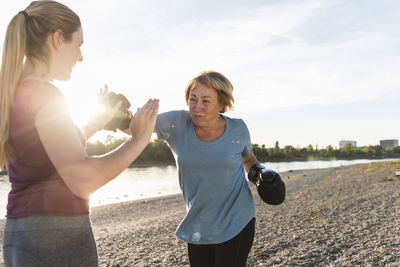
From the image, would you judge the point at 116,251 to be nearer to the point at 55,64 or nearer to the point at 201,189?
the point at 201,189

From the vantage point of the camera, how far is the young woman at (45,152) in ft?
4.27

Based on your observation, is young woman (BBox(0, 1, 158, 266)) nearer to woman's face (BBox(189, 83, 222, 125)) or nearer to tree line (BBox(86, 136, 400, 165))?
woman's face (BBox(189, 83, 222, 125))

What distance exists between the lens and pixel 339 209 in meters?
10.5

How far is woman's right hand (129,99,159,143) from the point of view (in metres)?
1.52

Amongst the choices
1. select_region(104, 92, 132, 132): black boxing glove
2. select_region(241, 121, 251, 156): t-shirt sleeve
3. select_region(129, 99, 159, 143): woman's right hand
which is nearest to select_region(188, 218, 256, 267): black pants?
select_region(241, 121, 251, 156): t-shirt sleeve

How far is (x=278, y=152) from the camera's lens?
128625mm

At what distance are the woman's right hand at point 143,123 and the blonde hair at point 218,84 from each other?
152 centimetres

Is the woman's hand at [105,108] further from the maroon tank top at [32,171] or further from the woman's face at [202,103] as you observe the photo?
the woman's face at [202,103]

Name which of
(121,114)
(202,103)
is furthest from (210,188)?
(121,114)

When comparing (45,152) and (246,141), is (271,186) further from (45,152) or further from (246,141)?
(45,152)

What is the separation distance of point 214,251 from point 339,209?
28.3 ft

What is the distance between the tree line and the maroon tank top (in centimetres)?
8954

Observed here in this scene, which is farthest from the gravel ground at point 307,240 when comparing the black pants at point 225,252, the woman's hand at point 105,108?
the woman's hand at point 105,108

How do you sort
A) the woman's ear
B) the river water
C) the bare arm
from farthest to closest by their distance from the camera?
the river water → the woman's ear → the bare arm
